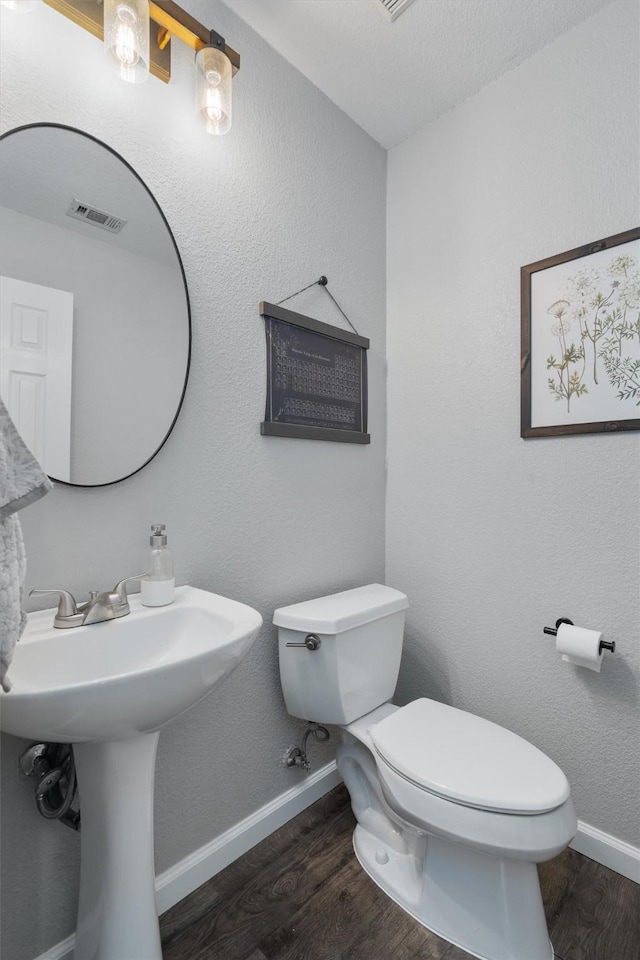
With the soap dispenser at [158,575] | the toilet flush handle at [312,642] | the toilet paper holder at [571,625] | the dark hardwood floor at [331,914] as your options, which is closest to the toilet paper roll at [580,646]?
the toilet paper holder at [571,625]

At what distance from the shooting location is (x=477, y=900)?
1072 millimetres

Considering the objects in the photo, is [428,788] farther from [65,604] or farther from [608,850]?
[65,604]

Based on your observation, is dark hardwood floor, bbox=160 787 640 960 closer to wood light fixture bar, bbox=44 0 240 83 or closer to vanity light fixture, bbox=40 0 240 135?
vanity light fixture, bbox=40 0 240 135

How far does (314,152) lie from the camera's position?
1598 mm

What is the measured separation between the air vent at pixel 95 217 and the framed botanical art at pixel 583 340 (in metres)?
1.24

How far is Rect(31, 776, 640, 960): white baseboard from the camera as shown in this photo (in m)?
1.18

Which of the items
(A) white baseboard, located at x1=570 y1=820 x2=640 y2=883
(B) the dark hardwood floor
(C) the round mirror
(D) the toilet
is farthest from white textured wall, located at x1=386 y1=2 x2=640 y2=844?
(C) the round mirror

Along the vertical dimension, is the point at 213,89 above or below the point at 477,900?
above

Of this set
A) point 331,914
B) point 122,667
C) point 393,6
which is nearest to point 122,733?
point 122,667

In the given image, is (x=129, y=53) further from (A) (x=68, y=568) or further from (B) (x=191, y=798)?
(B) (x=191, y=798)

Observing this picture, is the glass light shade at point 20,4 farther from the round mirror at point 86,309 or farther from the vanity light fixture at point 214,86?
the vanity light fixture at point 214,86

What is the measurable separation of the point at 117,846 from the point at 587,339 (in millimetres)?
1748

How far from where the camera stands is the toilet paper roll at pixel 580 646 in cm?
127

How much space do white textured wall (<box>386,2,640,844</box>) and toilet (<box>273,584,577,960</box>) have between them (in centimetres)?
31
